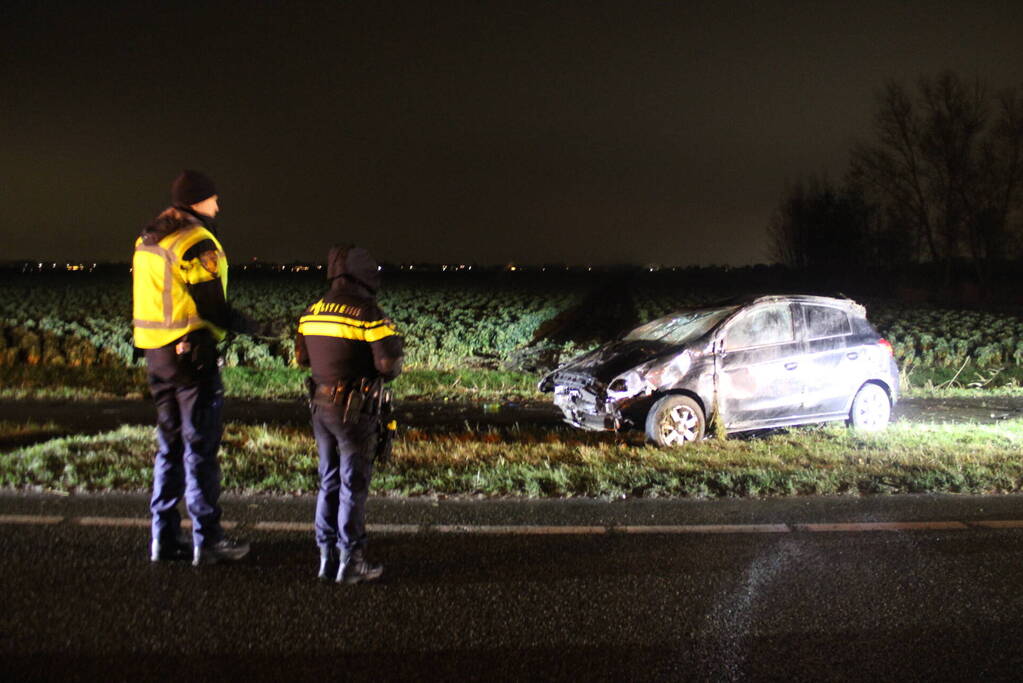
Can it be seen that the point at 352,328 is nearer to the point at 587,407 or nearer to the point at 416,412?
the point at 587,407

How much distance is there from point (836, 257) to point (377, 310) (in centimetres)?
7624

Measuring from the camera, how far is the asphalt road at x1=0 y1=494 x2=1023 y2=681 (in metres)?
4.14

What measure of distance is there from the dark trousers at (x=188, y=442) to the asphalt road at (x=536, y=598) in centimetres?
26

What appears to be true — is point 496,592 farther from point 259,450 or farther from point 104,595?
point 259,450

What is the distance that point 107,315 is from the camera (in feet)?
84.0

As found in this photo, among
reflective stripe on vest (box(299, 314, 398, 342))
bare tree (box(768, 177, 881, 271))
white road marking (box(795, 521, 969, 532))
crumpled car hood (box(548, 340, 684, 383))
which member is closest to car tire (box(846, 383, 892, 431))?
crumpled car hood (box(548, 340, 684, 383))

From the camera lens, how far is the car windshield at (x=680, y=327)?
10.5 m

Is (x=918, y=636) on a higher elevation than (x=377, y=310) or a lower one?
lower

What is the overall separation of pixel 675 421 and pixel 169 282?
Answer: 5845 millimetres

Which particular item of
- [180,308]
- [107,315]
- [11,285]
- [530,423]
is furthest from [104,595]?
[11,285]

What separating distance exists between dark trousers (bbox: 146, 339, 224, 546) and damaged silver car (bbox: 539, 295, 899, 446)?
5.09 meters

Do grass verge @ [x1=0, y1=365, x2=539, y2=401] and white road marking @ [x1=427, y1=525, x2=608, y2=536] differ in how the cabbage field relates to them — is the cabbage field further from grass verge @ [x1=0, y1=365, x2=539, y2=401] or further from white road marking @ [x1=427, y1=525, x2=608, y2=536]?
white road marking @ [x1=427, y1=525, x2=608, y2=536]

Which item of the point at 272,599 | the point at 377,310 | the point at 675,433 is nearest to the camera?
the point at 272,599

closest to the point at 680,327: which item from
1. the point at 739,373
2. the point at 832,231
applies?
the point at 739,373
